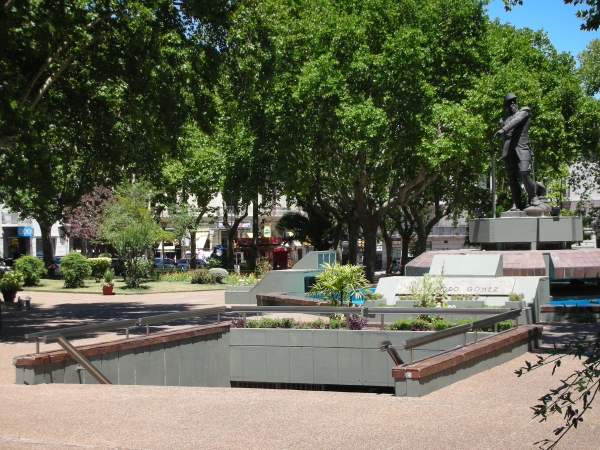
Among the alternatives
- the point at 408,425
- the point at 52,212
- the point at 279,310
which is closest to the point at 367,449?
the point at 408,425

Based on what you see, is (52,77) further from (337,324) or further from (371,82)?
(371,82)

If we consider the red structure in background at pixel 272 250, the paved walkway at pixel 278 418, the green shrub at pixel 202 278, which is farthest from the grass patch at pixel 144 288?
the paved walkway at pixel 278 418

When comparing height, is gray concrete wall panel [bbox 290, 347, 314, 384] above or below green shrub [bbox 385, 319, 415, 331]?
below

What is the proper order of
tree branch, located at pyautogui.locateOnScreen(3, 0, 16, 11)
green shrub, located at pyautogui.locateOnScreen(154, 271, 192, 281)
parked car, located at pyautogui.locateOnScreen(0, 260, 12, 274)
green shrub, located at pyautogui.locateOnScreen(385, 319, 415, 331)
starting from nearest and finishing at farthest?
green shrub, located at pyautogui.locateOnScreen(385, 319, 415, 331)
tree branch, located at pyautogui.locateOnScreen(3, 0, 16, 11)
green shrub, located at pyautogui.locateOnScreen(154, 271, 192, 281)
parked car, located at pyautogui.locateOnScreen(0, 260, 12, 274)

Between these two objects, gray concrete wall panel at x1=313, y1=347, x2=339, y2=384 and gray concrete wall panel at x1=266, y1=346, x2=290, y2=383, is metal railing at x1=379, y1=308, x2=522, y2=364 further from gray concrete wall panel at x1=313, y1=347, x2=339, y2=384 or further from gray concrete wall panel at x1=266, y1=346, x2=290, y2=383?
gray concrete wall panel at x1=266, y1=346, x2=290, y2=383

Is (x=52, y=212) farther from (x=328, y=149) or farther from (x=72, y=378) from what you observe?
(x=72, y=378)

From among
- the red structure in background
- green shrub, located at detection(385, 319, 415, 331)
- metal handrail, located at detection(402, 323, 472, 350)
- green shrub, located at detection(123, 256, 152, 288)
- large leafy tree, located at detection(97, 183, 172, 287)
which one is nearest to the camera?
metal handrail, located at detection(402, 323, 472, 350)

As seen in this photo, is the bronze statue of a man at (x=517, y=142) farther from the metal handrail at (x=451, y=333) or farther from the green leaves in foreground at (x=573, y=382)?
the green leaves in foreground at (x=573, y=382)

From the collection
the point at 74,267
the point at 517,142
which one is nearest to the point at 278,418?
the point at 517,142

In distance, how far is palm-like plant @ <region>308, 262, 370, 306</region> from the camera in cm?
1587

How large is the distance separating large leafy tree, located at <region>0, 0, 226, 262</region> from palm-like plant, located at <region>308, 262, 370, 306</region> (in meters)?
7.09

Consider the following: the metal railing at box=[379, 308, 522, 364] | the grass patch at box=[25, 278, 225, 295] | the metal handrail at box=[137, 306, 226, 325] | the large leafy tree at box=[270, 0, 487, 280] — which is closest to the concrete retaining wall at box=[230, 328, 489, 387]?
the metal handrail at box=[137, 306, 226, 325]

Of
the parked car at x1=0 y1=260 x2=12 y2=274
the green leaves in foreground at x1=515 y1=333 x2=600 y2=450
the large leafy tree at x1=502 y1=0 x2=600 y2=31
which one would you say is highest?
the large leafy tree at x1=502 y1=0 x2=600 y2=31

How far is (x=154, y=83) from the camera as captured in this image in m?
20.2
